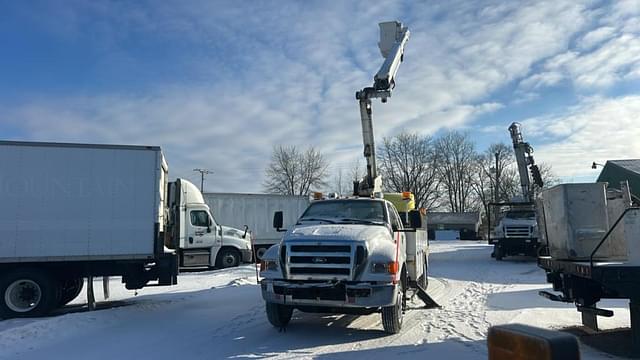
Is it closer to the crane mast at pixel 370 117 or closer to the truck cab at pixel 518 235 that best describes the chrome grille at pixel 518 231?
the truck cab at pixel 518 235

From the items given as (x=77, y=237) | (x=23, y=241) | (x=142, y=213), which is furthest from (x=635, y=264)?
(x=23, y=241)

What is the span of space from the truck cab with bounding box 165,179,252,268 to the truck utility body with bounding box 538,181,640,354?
14.4m

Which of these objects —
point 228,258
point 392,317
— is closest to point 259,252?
point 228,258

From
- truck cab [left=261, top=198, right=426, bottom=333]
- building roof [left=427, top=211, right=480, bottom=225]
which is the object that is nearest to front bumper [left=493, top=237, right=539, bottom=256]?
truck cab [left=261, top=198, right=426, bottom=333]

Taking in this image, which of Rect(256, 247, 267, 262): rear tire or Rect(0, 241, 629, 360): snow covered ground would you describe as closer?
Rect(0, 241, 629, 360): snow covered ground

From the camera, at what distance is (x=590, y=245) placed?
299 inches

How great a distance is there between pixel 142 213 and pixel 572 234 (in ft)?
26.0

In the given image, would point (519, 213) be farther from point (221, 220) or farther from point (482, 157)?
point (482, 157)

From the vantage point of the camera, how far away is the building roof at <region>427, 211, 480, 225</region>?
199 feet

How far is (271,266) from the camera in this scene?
26.4 feet

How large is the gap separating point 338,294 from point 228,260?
568 inches

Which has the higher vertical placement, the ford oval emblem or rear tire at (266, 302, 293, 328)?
the ford oval emblem

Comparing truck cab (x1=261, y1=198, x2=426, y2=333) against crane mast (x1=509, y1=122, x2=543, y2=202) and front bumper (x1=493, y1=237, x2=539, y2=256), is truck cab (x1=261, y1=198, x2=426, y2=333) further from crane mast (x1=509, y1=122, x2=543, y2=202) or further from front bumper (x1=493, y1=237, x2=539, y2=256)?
crane mast (x1=509, y1=122, x2=543, y2=202)

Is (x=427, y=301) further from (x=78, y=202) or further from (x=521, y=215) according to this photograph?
(x=521, y=215)
